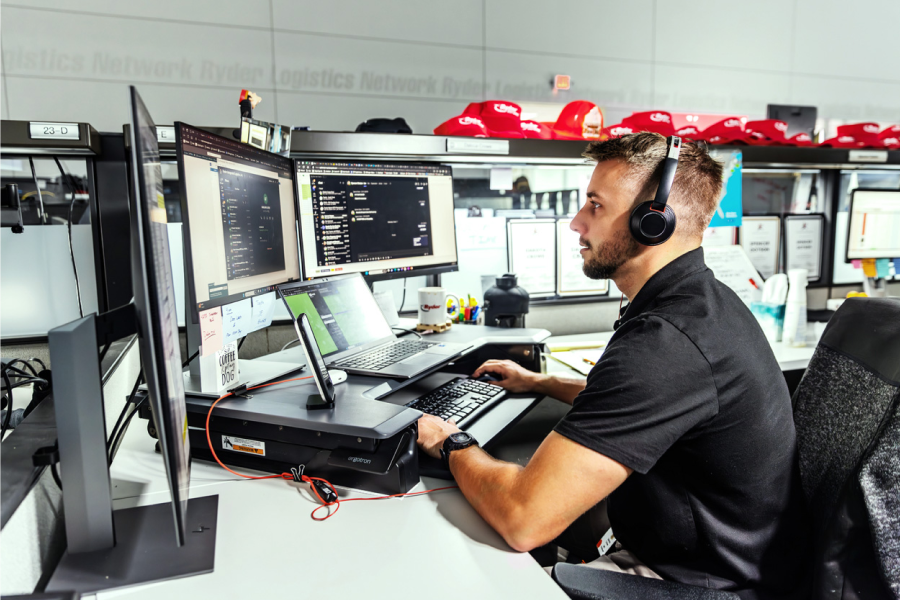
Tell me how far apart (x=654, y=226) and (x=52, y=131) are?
4.26 ft

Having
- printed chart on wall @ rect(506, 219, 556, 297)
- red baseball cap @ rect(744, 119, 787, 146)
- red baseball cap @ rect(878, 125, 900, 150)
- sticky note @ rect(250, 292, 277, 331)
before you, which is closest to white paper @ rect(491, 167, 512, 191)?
printed chart on wall @ rect(506, 219, 556, 297)

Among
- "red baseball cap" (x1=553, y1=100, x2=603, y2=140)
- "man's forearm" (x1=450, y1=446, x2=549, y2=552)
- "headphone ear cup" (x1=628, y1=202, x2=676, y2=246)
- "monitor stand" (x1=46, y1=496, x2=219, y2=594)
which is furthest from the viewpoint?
"red baseball cap" (x1=553, y1=100, x2=603, y2=140)

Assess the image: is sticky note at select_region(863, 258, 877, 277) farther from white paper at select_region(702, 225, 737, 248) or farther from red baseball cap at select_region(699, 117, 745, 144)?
red baseball cap at select_region(699, 117, 745, 144)

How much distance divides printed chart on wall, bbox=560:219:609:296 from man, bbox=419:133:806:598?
3.14 feet

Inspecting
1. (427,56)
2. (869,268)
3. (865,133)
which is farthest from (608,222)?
(427,56)

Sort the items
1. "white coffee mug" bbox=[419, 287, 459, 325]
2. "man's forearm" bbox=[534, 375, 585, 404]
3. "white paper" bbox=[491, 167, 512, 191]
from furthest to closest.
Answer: "white paper" bbox=[491, 167, 512, 191], "white coffee mug" bbox=[419, 287, 459, 325], "man's forearm" bbox=[534, 375, 585, 404]

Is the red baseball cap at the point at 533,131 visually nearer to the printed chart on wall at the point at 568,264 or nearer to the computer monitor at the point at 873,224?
the printed chart on wall at the point at 568,264

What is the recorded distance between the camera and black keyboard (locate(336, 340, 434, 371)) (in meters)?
1.14

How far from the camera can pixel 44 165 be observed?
2.54 metres

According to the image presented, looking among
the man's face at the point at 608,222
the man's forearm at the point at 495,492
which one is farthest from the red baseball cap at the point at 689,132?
the man's forearm at the point at 495,492

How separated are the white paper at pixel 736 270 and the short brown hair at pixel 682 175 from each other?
108 centimetres

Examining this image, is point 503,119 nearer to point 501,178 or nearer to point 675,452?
point 501,178

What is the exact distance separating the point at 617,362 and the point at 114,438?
838mm

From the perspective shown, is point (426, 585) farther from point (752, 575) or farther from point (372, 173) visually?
point (372, 173)
